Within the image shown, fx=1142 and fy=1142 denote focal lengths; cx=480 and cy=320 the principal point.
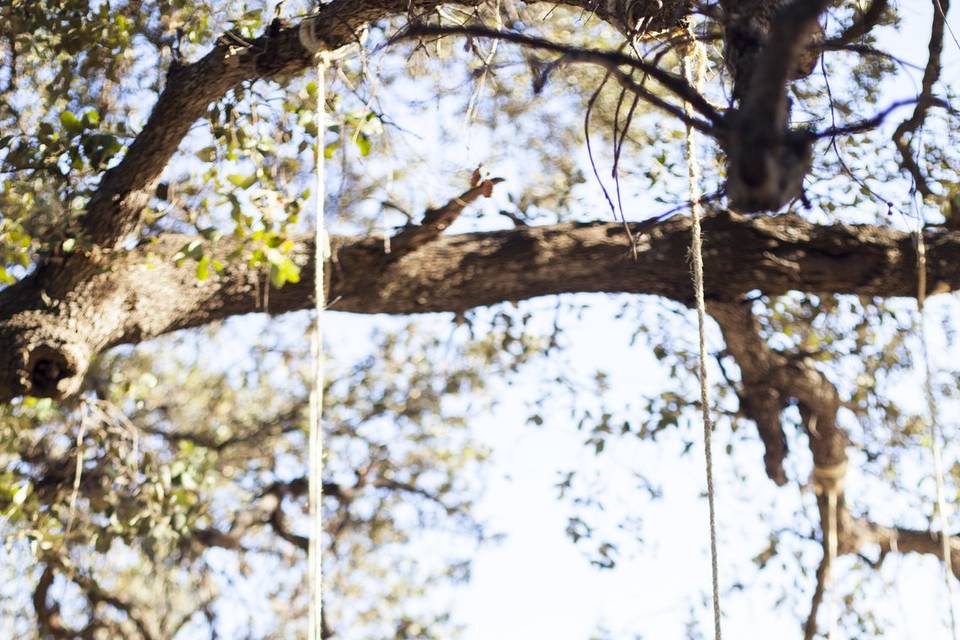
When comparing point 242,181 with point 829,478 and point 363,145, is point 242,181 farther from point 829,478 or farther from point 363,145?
point 829,478

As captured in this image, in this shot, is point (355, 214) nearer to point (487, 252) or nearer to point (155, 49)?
point (487, 252)

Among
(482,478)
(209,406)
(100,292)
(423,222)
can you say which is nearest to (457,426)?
(482,478)

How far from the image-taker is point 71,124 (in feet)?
8.55

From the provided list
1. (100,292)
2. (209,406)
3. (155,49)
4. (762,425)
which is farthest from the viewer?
(209,406)

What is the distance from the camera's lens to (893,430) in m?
3.74

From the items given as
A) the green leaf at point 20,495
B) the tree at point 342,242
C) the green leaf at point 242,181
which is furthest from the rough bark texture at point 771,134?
the green leaf at point 20,495

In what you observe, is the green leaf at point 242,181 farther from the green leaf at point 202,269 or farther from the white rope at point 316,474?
the white rope at point 316,474

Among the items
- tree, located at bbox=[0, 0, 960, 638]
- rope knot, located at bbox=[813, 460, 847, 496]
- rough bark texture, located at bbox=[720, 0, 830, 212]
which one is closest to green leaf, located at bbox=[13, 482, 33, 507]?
tree, located at bbox=[0, 0, 960, 638]

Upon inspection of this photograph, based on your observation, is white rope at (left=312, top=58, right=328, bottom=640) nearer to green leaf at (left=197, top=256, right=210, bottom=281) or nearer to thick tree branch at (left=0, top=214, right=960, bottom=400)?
green leaf at (left=197, top=256, right=210, bottom=281)

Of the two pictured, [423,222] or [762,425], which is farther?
[762,425]

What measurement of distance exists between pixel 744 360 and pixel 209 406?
6.98ft

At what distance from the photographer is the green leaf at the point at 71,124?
2.57 metres

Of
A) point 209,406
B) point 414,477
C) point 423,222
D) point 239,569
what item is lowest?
point 239,569

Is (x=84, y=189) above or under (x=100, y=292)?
above
